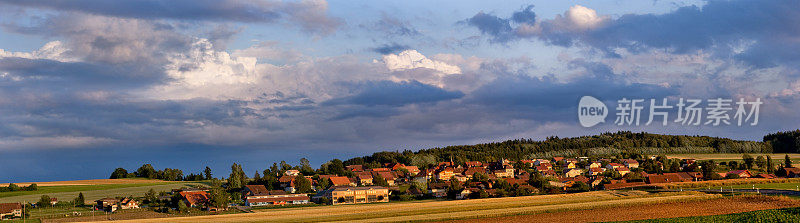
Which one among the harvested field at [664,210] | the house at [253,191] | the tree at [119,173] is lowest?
the harvested field at [664,210]

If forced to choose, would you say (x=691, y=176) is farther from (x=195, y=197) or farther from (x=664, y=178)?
(x=195, y=197)

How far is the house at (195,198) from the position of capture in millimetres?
86369

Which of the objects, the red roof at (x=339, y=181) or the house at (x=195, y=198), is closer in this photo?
the house at (x=195, y=198)

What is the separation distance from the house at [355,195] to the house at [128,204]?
2615 centimetres

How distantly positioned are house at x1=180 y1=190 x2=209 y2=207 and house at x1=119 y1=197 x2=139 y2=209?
Answer: 249 inches

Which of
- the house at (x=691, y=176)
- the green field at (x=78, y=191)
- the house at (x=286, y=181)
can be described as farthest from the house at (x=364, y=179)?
the house at (x=691, y=176)

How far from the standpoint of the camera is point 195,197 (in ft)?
295

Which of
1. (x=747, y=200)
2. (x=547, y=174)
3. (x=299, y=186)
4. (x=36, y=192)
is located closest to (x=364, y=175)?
(x=299, y=186)

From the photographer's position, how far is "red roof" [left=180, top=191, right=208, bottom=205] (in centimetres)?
8738

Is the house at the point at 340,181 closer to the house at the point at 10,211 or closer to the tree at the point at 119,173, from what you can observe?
the house at the point at 10,211

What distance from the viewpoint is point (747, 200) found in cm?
6425

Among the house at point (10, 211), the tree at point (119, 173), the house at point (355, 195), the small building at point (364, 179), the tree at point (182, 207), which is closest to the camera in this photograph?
the house at point (10, 211)

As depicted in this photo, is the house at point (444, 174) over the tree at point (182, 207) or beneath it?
over

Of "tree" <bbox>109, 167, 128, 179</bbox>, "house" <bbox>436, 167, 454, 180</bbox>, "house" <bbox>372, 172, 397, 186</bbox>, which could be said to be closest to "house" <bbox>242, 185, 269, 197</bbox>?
"house" <bbox>372, 172, 397, 186</bbox>
